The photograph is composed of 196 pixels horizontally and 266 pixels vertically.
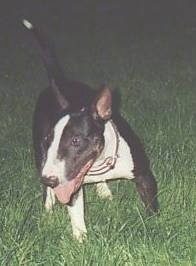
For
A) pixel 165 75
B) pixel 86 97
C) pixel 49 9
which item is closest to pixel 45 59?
pixel 86 97

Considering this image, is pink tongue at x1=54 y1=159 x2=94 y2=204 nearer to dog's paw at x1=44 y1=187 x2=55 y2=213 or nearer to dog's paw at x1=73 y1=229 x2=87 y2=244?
dog's paw at x1=73 y1=229 x2=87 y2=244

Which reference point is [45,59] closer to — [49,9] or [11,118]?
[11,118]

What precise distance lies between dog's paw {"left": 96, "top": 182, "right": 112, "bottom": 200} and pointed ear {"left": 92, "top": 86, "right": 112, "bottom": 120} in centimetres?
58

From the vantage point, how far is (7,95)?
680cm

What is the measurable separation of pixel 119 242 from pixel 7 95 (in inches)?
136

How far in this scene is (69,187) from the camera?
3.71 meters

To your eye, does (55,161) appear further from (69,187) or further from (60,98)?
(60,98)

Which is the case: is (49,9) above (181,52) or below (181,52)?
above

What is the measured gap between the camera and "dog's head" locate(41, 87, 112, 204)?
365 centimetres

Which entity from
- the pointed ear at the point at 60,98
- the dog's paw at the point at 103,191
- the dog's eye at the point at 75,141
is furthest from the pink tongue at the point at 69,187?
the dog's paw at the point at 103,191

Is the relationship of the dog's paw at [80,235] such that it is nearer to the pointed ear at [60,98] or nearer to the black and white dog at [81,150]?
the black and white dog at [81,150]

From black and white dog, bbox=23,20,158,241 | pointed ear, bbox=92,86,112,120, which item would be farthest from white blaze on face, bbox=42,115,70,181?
pointed ear, bbox=92,86,112,120

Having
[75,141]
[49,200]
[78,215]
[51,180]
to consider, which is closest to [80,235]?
[78,215]

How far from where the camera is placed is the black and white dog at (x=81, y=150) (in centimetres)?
369
